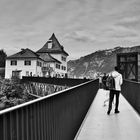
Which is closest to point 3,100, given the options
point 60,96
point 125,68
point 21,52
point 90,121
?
point 125,68

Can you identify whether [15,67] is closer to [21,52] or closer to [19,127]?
[21,52]

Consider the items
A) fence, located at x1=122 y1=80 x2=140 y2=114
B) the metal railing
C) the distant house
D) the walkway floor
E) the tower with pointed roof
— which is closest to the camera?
the metal railing

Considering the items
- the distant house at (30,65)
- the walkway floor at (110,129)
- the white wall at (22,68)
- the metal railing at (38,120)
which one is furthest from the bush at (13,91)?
the metal railing at (38,120)

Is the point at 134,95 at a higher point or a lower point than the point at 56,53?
lower

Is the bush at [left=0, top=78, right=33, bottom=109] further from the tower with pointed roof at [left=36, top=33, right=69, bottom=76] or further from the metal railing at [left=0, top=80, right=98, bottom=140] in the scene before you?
the tower with pointed roof at [left=36, top=33, right=69, bottom=76]

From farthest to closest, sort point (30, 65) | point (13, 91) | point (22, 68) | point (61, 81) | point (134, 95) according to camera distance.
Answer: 1. point (22, 68)
2. point (30, 65)
3. point (13, 91)
4. point (61, 81)
5. point (134, 95)

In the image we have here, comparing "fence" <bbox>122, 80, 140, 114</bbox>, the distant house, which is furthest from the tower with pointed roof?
"fence" <bbox>122, 80, 140, 114</bbox>

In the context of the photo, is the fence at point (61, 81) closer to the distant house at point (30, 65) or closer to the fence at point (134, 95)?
the fence at point (134, 95)

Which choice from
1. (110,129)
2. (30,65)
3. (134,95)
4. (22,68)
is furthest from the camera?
(22,68)

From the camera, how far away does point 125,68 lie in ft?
122

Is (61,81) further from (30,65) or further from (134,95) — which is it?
(30,65)

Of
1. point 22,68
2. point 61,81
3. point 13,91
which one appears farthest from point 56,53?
point 61,81

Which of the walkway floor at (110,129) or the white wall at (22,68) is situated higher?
the white wall at (22,68)

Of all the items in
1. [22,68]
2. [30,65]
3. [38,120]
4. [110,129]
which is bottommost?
[110,129]
